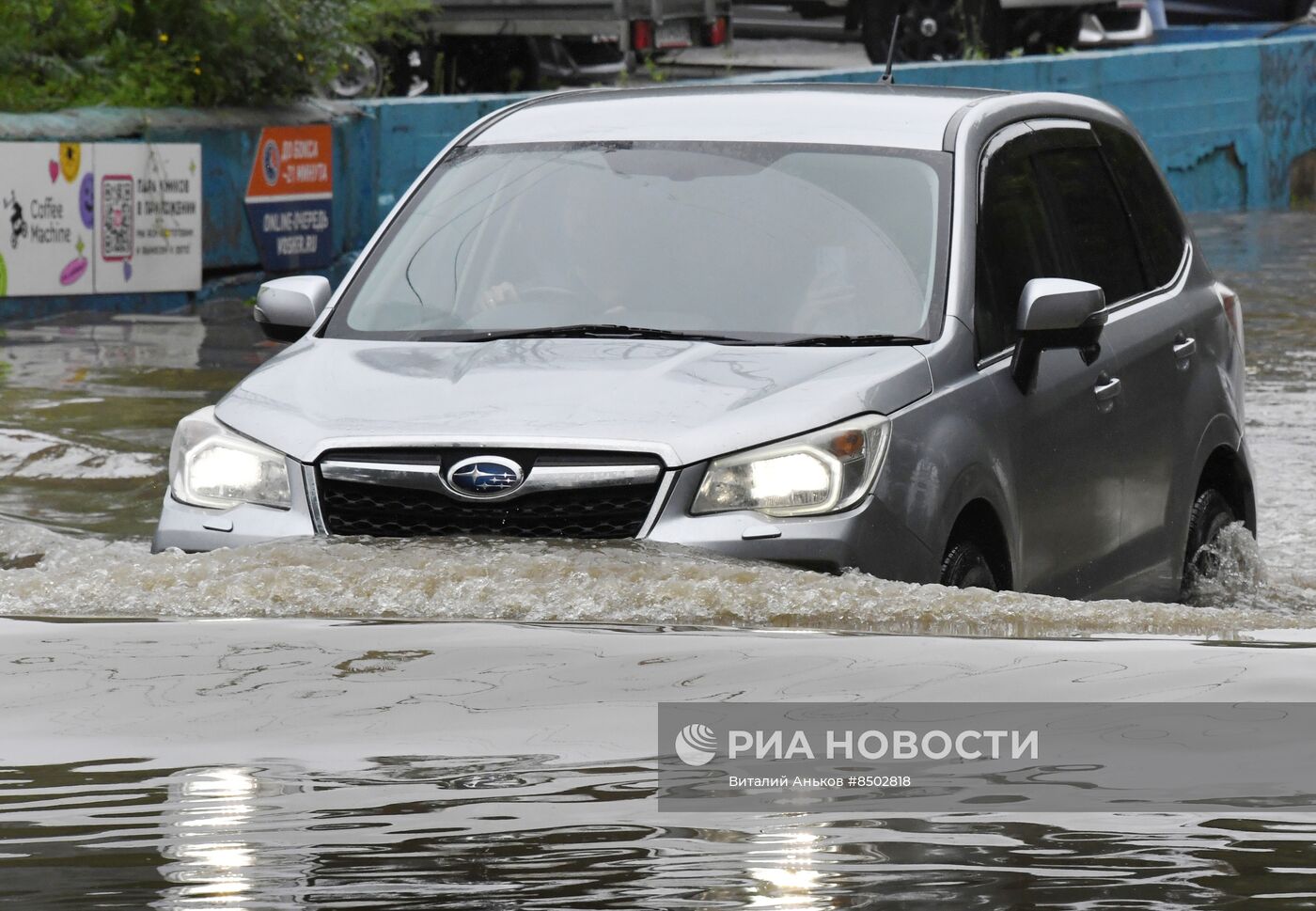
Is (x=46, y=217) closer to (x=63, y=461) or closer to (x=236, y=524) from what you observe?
(x=63, y=461)

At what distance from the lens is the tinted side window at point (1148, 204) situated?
22.2ft

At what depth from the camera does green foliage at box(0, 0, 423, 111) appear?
14578 mm

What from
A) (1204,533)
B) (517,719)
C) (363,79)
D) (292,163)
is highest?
(517,719)

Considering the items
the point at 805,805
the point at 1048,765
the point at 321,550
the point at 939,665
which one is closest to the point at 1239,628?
the point at 939,665

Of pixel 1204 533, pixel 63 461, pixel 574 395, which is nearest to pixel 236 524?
pixel 574 395

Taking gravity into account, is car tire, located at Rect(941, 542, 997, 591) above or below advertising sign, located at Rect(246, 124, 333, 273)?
above

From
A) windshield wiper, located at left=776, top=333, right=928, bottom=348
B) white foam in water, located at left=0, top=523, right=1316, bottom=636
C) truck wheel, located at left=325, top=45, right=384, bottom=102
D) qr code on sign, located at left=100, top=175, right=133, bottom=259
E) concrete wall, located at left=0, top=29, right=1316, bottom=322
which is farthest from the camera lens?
truck wheel, located at left=325, top=45, right=384, bottom=102

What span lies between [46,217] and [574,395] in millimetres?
9101

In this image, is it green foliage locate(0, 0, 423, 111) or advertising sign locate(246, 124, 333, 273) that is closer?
green foliage locate(0, 0, 423, 111)

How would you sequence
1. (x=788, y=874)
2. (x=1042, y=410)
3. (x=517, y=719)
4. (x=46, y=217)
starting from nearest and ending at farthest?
(x=788, y=874)
(x=517, y=719)
(x=1042, y=410)
(x=46, y=217)

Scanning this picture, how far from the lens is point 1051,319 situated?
218 inches

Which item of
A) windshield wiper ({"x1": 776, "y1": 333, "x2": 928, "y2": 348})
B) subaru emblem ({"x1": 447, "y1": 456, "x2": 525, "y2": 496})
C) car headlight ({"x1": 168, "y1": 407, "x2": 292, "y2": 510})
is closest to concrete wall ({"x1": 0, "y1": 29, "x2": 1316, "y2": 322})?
car headlight ({"x1": 168, "y1": 407, "x2": 292, "y2": 510})

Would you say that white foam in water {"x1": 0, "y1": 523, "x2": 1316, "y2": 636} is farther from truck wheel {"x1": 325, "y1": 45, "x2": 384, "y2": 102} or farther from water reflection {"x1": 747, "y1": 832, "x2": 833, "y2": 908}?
truck wheel {"x1": 325, "y1": 45, "x2": 384, "y2": 102}


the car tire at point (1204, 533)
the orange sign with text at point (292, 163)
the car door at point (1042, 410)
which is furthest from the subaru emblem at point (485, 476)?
the orange sign with text at point (292, 163)
